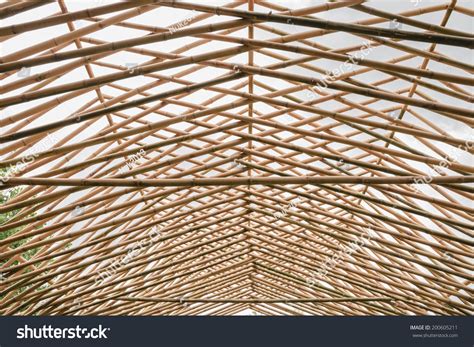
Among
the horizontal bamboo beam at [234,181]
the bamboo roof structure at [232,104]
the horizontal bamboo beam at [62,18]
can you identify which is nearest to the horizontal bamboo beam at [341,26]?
the bamboo roof structure at [232,104]

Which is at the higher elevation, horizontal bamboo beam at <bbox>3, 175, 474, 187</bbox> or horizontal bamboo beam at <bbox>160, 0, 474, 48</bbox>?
horizontal bamboo beam at <bbox>160, 0, 474, 48</bbox>

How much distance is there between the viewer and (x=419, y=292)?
34.8 ft

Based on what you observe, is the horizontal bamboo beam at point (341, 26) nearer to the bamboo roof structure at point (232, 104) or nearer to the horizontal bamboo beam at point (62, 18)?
the bamboo roof structure at point (232, 104)

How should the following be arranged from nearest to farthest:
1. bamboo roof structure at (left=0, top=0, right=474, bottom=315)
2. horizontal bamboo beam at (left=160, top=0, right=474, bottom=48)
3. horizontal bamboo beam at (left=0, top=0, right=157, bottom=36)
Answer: horizontal bamboo beam at (left=0, top=0, right=157, bottom=36) → horizontal bamboo beam at (left=160, top=0, right=474, bottom=48) → bamboo roof structure at (left=0, top=0, right=474, bottom=315)

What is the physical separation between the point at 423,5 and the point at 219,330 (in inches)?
219

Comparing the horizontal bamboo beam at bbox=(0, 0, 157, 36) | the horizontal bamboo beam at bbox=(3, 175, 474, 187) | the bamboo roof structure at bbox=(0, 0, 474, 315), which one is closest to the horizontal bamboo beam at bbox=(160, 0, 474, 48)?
the bamboo roof structure at bbox=(0, 0, 474, 315)

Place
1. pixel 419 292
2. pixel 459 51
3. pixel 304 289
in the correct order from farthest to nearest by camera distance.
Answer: pixel 304 289 < pixel 419 292 < pixel 459 51

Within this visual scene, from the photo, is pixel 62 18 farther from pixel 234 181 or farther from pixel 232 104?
pixel 234 181

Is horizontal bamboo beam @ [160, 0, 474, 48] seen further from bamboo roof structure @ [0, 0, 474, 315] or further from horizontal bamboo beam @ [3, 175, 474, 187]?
horizontal bamboo beam @ [3, 175, 474, 187]

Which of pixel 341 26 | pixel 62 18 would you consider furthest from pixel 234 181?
pixel 62 18

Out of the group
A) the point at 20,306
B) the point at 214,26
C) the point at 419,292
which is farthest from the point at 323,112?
the point at 20,306

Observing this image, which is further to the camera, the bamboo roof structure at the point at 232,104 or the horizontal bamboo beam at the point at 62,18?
the bamboo roof structure at the point at 232,104

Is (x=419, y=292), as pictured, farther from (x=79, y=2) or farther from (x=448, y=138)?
(x=79, y=2)

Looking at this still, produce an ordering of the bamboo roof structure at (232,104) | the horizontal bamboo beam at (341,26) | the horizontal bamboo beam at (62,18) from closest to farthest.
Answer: the horizontal bamboo beam at (62,18), the horizontal bamboo beam at (341,26), the bamboo roof structure at (232,104)
